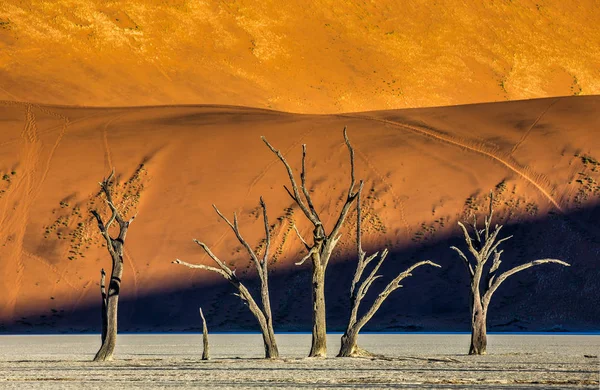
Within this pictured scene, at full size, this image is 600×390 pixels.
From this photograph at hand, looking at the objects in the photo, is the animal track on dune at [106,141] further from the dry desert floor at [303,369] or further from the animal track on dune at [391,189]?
the dry desert floor at [303,369]

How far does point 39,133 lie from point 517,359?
47.3m

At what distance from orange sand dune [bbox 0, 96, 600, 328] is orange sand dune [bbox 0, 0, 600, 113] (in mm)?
15995

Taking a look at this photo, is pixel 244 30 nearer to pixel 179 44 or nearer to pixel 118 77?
pixel 179 44

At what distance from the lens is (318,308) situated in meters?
25.2

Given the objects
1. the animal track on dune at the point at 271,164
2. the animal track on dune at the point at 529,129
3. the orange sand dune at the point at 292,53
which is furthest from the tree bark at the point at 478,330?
the orange sand dune at the point at 292,53

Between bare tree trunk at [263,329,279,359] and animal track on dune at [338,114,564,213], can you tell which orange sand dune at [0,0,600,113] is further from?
bare tree trunk at [263,329,279,359]

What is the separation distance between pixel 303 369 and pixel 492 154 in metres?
43.3

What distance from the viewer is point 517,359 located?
26125mm

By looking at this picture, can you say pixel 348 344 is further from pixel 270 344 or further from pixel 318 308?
pixel 270 344

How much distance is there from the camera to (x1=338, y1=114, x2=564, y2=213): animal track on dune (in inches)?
2334

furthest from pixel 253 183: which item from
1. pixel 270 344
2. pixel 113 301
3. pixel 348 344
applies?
pixel 113 301

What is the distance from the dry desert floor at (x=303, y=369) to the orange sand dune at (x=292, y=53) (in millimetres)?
53217

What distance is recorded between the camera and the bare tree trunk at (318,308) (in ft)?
82.1

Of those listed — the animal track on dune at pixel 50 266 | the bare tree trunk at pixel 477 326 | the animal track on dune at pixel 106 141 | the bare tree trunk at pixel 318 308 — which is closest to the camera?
the bare tree trunk at pixel 318 308
